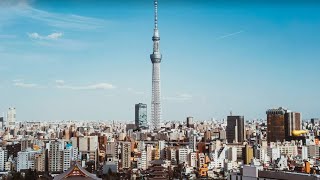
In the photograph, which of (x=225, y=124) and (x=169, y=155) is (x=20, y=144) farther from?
(x=225, y=124)

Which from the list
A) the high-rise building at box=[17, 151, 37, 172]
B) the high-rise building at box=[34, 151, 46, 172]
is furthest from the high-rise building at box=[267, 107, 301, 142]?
the high-rise building at box=[17, 151, 37, 172]

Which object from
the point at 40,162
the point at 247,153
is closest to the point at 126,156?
the point at 40,162

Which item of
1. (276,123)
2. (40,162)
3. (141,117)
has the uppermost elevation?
(141,117)

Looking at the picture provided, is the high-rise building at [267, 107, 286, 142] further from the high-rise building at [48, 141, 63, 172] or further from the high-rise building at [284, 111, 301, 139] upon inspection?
the high-rise building at [48, 141, 63, 172]

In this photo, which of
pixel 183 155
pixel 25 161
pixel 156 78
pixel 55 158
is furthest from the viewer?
pixel 156 78

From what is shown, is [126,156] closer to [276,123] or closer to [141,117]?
[276,123]

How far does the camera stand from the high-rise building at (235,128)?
10.3 m

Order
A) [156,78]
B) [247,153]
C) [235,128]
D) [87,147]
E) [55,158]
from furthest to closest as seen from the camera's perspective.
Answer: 1. [156,78]
2. [235,128]
3. [87,147]
4. [247,153]
5. [55,158]

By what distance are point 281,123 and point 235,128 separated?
3.24ft

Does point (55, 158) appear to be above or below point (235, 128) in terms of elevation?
below

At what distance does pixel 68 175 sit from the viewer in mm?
4395

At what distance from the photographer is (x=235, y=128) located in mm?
10492

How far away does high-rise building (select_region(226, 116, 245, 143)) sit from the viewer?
10273mm

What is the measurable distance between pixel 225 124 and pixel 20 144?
5.22 meters
